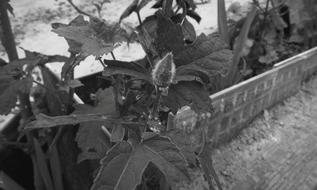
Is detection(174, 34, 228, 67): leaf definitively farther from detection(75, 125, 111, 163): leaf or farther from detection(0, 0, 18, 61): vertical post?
detection(0, 0, 18, 61): vertical post

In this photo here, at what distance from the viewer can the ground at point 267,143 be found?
1.98 feet

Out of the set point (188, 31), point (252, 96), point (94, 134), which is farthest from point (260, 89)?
point (94, 134)

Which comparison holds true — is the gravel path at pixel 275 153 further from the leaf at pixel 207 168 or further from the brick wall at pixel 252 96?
the leaf at pixel 207 168

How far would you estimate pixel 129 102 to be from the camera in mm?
319

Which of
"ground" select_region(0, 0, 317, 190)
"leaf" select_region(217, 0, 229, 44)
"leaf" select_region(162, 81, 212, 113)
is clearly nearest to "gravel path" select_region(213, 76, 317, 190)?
"ground" select_region(0, 0, 317, 190)

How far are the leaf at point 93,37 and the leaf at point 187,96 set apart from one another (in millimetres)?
74

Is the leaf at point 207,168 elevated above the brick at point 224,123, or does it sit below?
above

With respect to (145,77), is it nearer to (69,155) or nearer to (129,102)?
(129,102)

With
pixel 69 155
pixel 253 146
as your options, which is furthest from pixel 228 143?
pixel 69 155

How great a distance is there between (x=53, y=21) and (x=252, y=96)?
0.68 metres

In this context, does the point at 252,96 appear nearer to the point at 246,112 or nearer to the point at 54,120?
the point at 246,112

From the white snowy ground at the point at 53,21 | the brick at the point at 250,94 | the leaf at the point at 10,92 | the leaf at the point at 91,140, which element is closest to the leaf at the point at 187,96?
the leaf at the point at 91,140

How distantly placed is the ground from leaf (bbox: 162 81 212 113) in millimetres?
317

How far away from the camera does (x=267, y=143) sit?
70 cm
